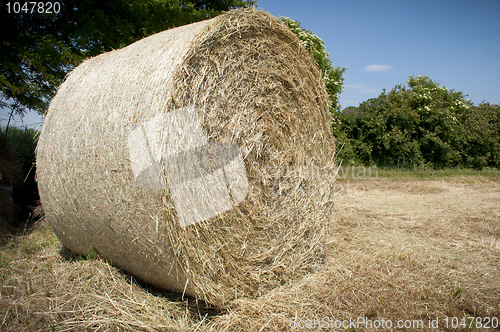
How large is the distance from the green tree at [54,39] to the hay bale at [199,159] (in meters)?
2.05

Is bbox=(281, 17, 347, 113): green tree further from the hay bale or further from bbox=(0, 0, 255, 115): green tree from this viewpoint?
the hay bale

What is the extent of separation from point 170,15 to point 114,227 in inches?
269

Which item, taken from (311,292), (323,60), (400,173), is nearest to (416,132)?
(400,173)

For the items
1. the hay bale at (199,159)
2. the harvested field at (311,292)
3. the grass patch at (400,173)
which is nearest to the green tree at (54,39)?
the hay bale at (199,159)

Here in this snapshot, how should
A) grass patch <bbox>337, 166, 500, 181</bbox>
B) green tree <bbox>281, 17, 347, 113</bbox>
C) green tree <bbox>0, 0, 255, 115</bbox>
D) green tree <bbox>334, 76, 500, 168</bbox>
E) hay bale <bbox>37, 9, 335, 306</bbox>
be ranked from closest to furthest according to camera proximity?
hay bale <bbox>37, 9, 335, 306</bbox> < green tree <bbox>0, 0, 255, 115</bbox> < green tree <bbox>281, 17, 347, 113</bbox> < grass patch <bbox>337, 166, 500, 181</bbox> < green tree <bbox>334, 76, 500, 168</bbox>

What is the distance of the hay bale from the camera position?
7.88 feet

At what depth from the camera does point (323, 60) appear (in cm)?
955

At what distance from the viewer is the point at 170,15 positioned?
8.06m

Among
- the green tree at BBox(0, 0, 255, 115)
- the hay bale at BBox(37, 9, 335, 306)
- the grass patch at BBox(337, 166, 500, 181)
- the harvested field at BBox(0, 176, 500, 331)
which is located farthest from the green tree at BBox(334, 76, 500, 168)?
the hay bale at BBox(37, 9, 335, 306)

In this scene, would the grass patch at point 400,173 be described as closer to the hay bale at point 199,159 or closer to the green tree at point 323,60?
the green tree at point 323,60

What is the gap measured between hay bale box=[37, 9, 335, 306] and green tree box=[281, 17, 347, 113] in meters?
5.94

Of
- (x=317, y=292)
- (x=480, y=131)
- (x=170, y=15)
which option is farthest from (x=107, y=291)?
(x=480, y=131)

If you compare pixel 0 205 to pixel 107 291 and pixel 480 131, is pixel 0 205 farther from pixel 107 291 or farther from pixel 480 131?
pixel 480 131

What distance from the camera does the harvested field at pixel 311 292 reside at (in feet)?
7.93
